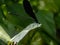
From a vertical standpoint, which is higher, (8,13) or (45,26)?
(8,13)

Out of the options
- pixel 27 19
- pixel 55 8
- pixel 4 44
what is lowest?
pixel 55 8

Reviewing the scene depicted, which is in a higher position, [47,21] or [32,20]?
[32,20]

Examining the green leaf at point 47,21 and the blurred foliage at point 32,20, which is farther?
the green leaf at point 47,21

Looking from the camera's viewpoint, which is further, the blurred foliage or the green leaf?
the green leaf

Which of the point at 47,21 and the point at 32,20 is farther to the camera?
the point at 47,21

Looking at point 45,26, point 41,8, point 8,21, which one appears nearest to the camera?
point 8,21

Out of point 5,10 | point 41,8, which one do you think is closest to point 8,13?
point 5,10

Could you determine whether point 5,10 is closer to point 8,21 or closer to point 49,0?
point 8,21

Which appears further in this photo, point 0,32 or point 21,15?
point 21,15
